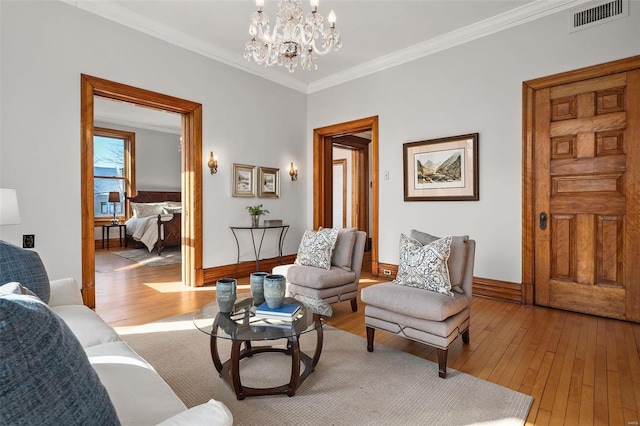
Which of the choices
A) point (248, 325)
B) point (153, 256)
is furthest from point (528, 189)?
point (153, 256)

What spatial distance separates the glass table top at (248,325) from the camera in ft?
5.79

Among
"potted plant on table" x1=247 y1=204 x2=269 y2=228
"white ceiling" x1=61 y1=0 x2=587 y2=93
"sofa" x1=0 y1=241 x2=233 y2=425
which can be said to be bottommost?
"sofa" x1=0 y1=241 x2=233 y2=425

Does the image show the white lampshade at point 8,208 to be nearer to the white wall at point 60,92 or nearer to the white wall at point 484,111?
the white wall at point 60,92

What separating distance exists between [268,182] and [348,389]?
376 cm

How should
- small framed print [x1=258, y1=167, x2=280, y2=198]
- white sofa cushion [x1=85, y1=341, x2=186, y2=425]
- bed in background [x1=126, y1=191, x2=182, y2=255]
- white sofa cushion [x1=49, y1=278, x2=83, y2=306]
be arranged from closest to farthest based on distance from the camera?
white sofa cushion [x1=85, y1=341, x2=186, y2=425] → white sofa cushion [x1=49, y1=278, x2=83, y2=306] → small framed print [x1=258, y1=167, x2=280, y2=198] → bed in background [x1=126, y1=191, x2=182, y2=255]

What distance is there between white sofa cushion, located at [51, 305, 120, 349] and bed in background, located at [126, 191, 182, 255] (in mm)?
5381

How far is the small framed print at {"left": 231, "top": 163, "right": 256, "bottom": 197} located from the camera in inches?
190

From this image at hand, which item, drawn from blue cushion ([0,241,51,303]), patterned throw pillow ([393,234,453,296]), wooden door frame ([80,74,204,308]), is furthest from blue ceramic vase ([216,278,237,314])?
wooden door frame ([80,74,204,308])

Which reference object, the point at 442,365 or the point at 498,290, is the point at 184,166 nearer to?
the point at 442,365

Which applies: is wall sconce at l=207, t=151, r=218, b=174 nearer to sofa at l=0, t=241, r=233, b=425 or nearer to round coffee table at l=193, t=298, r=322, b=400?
round coffee table at l=193, t=298, r=322, b=400

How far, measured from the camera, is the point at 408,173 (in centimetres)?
461

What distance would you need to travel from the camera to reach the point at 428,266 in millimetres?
2436

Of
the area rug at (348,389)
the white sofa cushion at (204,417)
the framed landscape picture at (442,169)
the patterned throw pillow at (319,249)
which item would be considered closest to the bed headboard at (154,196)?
the patterned throw pillow at (319,249)

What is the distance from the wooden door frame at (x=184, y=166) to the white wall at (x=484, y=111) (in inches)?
99.2
